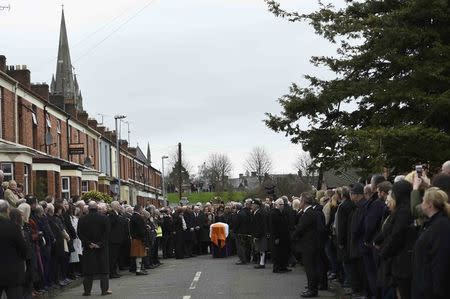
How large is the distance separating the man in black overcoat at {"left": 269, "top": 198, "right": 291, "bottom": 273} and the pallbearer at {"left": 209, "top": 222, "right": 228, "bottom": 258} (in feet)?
26.6

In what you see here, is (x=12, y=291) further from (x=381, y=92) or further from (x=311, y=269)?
(x=381, y=92)

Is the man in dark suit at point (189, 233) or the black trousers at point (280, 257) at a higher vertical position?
the man in dark suit at point (189, 233)

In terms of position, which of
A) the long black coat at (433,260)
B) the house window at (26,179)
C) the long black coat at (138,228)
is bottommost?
the long black coat at (433,260)

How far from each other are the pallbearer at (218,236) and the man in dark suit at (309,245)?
1404 cm

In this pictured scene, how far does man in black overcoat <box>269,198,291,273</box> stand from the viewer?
70.9 feet

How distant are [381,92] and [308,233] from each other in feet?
19.8

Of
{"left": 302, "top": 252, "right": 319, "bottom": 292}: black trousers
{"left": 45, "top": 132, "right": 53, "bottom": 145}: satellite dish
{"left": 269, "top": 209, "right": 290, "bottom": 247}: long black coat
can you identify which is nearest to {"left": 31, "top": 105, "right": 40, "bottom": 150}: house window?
{"left": 45, "top": 132, "right": 53, "bottom": 145}: satellite dish

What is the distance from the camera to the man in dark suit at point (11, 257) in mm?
11453

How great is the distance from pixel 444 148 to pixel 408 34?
324cm

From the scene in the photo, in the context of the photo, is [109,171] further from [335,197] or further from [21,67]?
[335,197]

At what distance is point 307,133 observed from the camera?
2439 centimetres

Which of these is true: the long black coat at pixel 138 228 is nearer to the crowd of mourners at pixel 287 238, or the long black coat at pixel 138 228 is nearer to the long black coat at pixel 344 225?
the crowd of mourners at pixel 287 238

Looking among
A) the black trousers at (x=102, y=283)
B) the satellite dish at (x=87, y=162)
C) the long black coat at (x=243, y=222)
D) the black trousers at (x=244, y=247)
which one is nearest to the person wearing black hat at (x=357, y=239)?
the black trousers at (x=102, y=283)

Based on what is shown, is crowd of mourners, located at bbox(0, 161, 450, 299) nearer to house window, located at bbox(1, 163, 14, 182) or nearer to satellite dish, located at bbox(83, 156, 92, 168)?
house window, located at bbox(1, 163, 14, 182)
